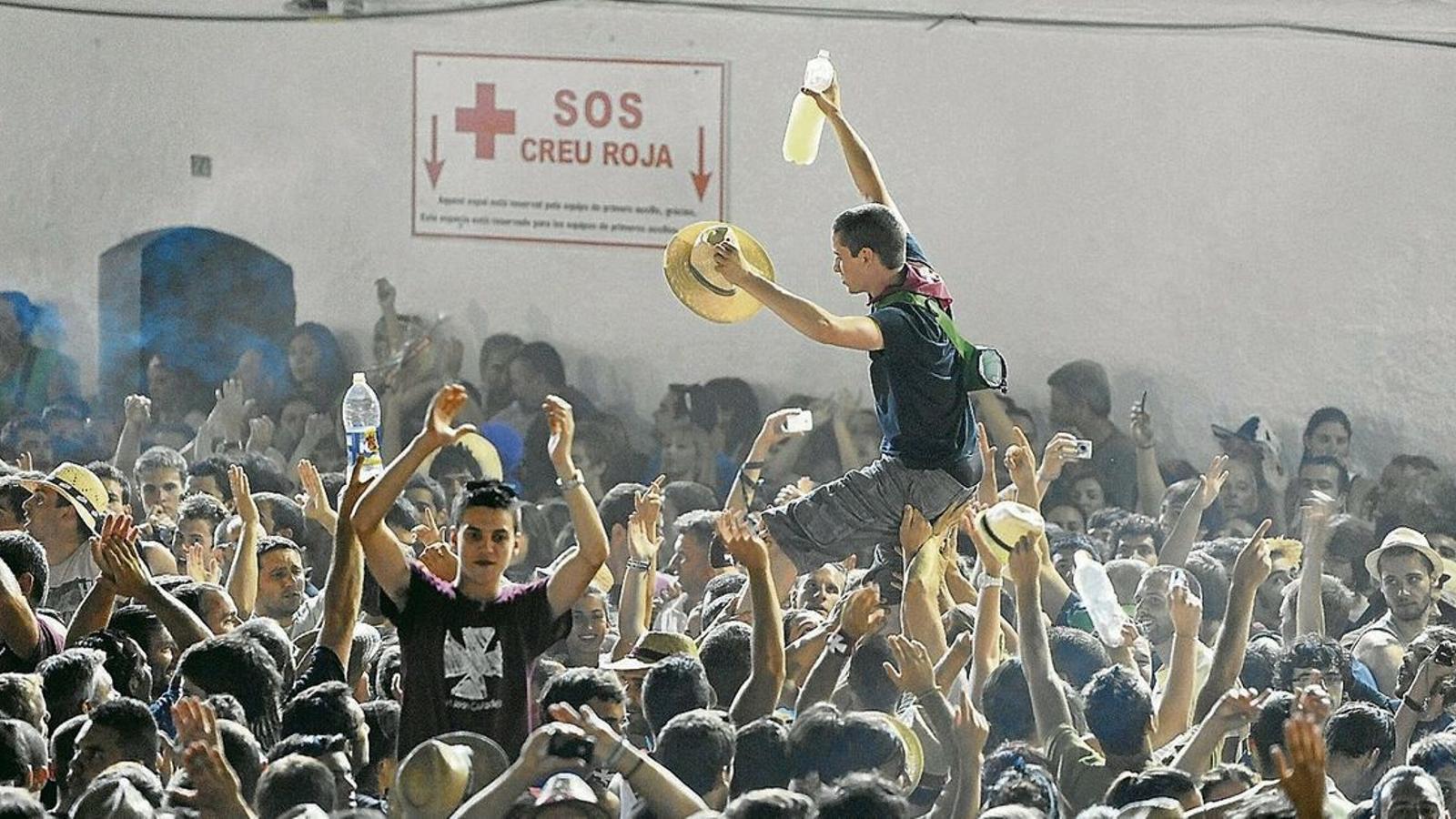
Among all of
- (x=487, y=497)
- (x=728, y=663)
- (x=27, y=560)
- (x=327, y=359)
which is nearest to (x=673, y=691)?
(x=728, y=663)

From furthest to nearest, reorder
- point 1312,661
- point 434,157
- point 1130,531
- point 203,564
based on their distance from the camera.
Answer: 1. point 434,157
2. point 1130,531
3. point 203,564
4. point 1312,661

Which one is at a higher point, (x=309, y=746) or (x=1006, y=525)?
(x=1006, y=525)

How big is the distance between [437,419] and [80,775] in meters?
1.03

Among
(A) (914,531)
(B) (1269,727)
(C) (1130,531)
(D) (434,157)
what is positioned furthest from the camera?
(D) (434,157)

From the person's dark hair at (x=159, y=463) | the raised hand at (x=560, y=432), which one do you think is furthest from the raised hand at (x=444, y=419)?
the person's dark hair at (x=159, y=463)

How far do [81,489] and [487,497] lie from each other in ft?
10.2

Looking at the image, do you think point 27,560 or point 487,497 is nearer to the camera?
point 487,497

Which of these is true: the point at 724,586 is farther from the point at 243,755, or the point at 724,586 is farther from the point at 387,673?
the point at 243,755

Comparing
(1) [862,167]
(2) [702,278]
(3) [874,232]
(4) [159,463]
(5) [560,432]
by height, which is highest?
(1) [862,167]

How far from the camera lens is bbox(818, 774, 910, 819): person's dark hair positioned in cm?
404

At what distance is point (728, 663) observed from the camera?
5297mm

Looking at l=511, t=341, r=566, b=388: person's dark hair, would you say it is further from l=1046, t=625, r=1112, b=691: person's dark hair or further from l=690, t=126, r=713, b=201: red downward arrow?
l=1046, t=625, r=1112, b=691: person's dark hair

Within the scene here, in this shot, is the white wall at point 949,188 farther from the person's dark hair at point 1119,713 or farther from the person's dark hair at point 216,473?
the person's dark hair at point 1119,713

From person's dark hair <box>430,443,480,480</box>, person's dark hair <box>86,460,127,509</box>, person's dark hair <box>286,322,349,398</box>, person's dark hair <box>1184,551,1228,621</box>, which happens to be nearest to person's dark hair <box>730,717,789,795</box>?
person's dark hair <box>1184,551,1228,621</box>
